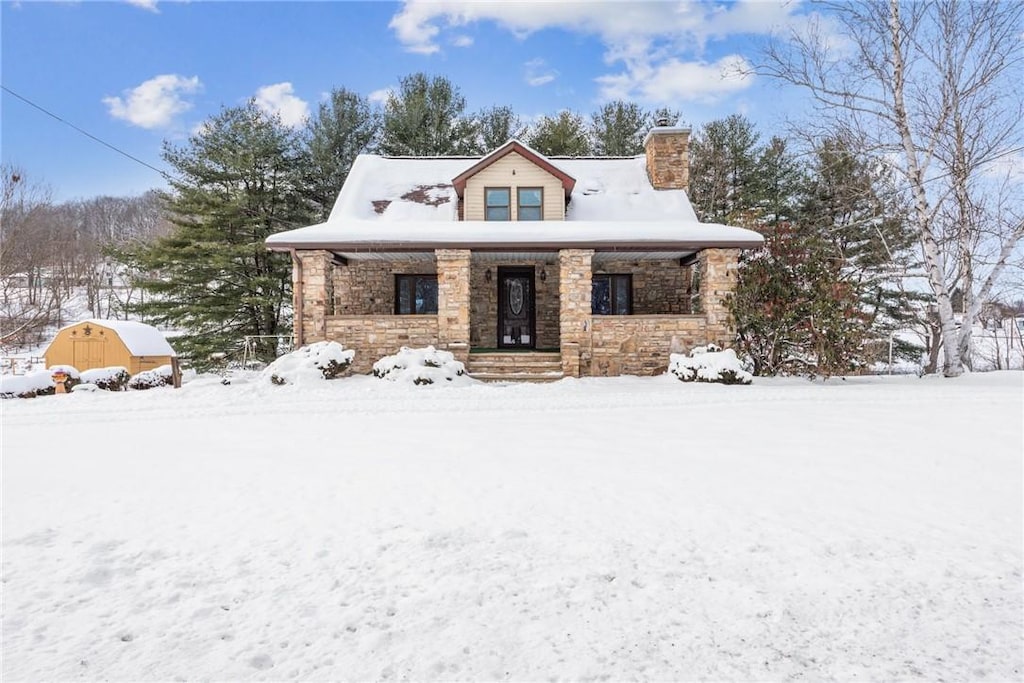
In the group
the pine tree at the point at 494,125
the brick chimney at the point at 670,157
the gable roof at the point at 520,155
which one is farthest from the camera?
the pine tree at the point at 494,125

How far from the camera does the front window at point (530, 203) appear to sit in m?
13.8

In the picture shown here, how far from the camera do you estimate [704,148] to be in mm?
21344

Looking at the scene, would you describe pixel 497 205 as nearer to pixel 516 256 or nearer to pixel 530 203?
pixel 530 203

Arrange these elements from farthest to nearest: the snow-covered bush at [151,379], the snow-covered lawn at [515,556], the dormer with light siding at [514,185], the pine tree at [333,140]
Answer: the pine tree at [333,140] → the dormer with light siding at [514,185] → the snow-covered bush at [151,379] → the snow-covered lawn at [515,556]

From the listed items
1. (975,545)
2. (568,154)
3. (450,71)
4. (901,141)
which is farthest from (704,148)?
(975,545)

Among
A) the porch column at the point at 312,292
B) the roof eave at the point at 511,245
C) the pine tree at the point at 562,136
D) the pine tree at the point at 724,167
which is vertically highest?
the pine tree at the point at 562,136

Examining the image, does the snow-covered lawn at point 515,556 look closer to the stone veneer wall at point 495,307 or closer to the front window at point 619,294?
the stone veneer wall at point 495,307

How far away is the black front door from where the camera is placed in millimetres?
15438

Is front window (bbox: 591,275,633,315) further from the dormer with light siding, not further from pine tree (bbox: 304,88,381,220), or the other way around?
pine tree (bbox: 304,88,381,220)

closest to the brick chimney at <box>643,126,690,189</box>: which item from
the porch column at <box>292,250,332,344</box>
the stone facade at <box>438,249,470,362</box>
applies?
the stone facade at <box>438,249,470,362</box>

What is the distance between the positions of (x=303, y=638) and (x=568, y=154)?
75.5 ft

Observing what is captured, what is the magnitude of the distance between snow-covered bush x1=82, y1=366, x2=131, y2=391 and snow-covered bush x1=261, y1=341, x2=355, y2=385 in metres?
3.96

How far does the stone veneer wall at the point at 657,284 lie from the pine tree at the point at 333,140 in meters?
12.4

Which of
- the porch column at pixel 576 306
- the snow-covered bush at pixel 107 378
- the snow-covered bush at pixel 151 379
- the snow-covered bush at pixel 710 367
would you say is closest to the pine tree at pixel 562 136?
the porch column at pixel 576 306
